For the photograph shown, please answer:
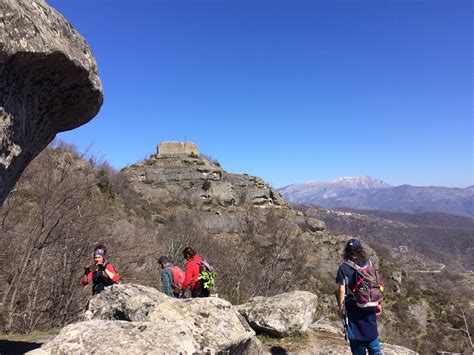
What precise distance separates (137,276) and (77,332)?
14.2 m

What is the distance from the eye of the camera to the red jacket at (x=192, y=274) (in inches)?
302

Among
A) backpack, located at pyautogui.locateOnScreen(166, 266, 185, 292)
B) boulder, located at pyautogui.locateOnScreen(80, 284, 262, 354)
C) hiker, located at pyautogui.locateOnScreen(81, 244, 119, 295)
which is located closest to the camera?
boulder, located at pyautogui.locateOnScreen(80, 284, 262, 354)

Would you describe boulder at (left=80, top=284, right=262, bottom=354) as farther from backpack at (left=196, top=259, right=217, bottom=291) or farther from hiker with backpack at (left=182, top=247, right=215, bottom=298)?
backpack at (left=196, top=259, right=217, bottom=291)

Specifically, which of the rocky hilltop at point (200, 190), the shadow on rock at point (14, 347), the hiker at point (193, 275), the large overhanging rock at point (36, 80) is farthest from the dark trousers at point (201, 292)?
the rocky hilltop at point (200, 190)

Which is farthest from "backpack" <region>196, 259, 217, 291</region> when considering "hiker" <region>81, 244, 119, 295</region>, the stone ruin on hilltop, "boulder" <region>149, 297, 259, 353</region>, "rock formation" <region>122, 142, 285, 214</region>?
the stone ruin on hilltop

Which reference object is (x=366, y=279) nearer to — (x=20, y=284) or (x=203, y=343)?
(x=203, y=343)

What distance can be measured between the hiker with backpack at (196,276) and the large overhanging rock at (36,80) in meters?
3.81

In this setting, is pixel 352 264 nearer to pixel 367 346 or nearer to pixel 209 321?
pixel 367 346

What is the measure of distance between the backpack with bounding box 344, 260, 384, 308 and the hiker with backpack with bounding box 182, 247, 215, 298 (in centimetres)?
340

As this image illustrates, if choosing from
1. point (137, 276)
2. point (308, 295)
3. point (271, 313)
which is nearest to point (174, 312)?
point (271, 313)

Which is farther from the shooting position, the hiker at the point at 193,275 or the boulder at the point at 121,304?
the hiker at the point at 193,275

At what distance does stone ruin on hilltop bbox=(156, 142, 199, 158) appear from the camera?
78.0 metres

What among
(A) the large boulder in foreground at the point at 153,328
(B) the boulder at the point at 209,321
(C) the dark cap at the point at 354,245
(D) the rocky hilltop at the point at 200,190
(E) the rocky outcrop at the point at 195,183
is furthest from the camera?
(E) the rocky outcrop at the point at 195,183

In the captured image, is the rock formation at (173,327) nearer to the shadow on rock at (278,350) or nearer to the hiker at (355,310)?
the shadow on rock at (278,350)
